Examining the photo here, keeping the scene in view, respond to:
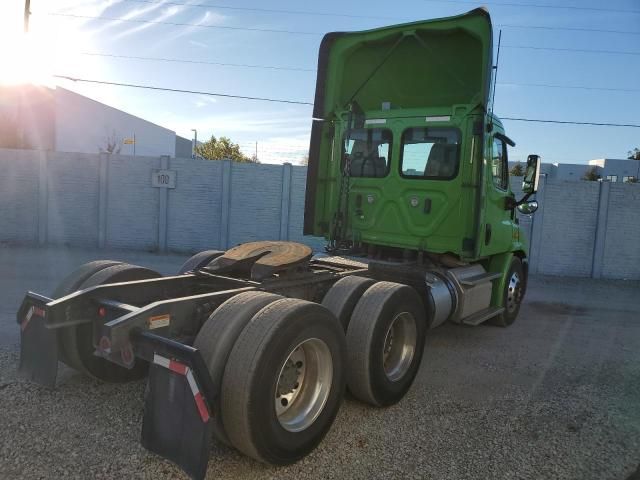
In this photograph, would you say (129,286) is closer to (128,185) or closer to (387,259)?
(387,259)

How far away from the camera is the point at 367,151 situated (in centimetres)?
656

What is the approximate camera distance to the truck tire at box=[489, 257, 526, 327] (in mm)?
7209

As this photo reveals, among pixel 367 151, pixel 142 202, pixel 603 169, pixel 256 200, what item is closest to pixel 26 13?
pixel 142 202

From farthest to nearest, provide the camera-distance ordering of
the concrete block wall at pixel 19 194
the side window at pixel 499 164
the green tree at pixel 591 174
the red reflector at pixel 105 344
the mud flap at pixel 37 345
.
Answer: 1. the green tree at pixel 591 174
2. the concrete block wall at pixel 19 194
3. the side window at pixel 499 164
4. the mud flap at pixel 37 345
5. the red reflector at pixel 105 344

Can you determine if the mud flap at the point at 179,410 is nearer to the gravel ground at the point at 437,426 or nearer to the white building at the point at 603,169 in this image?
the gravel ground at the point at 437,426

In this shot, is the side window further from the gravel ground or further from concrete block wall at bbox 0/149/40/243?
concrete block wall at bbox 0/149/40/243

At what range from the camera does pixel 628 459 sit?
3.62 metres

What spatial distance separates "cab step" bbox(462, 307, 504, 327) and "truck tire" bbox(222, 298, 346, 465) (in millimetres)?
2900

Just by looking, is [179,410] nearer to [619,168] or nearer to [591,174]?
[591,174]

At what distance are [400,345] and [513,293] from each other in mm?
3511

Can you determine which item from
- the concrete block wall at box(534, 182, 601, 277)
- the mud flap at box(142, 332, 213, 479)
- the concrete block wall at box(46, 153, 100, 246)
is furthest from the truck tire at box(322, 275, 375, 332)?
the concrete block wall at box(46, 153, 100, 246)

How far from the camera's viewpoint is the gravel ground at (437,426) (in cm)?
327

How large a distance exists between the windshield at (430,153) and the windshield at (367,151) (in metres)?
0.25

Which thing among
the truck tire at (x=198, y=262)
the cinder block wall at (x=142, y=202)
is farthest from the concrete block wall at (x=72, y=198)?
the truck tire at (x=198, y=262)
